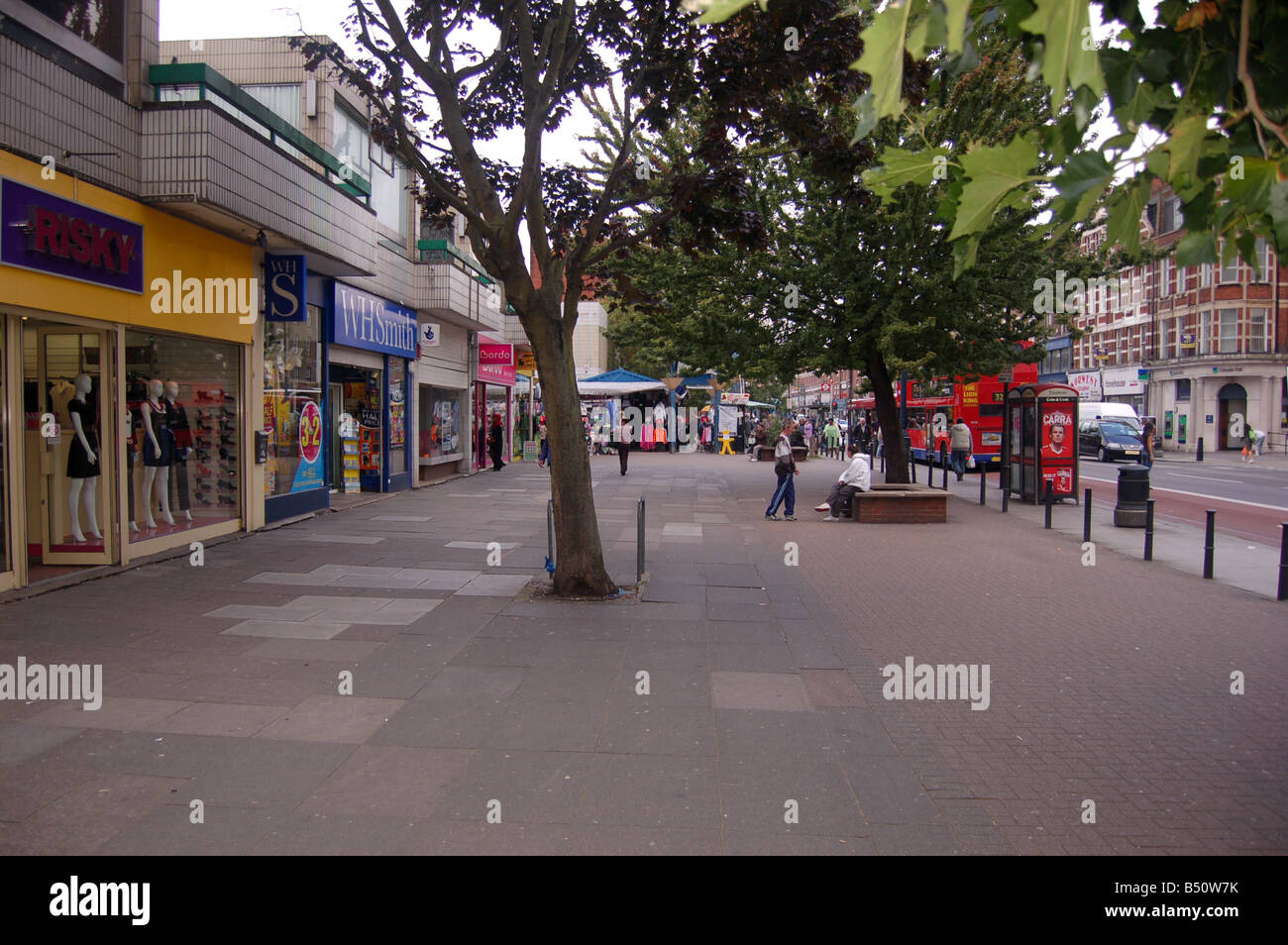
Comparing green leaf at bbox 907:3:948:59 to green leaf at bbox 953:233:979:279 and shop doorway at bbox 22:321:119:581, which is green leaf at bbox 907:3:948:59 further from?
shop doorway at bbox 22:321:119:581

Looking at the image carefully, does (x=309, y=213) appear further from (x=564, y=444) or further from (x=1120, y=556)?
(x=1120, y=556)

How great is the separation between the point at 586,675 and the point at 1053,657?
12.2 feet

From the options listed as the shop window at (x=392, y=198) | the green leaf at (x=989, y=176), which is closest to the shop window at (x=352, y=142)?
the shop window at (x=392, y=198)

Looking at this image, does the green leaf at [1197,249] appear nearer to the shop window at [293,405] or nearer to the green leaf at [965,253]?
the green leaf at [965,253]

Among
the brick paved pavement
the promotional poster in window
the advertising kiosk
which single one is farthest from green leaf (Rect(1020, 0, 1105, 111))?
the promotional poster in window

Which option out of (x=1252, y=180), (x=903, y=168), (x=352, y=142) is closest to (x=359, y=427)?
(x=352, y=142)

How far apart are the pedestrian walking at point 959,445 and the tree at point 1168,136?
2362 cm

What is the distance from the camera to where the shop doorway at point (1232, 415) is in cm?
4938

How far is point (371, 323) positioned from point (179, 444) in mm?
6587

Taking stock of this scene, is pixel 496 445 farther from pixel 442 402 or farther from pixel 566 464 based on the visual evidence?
Answer: pixel 566 464

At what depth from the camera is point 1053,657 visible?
6910mm

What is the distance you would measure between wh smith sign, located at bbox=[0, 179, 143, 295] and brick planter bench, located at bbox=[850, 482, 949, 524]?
11717mm

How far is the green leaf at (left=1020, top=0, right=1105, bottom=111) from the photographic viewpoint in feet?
5.83

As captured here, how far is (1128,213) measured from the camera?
8.62 ft
